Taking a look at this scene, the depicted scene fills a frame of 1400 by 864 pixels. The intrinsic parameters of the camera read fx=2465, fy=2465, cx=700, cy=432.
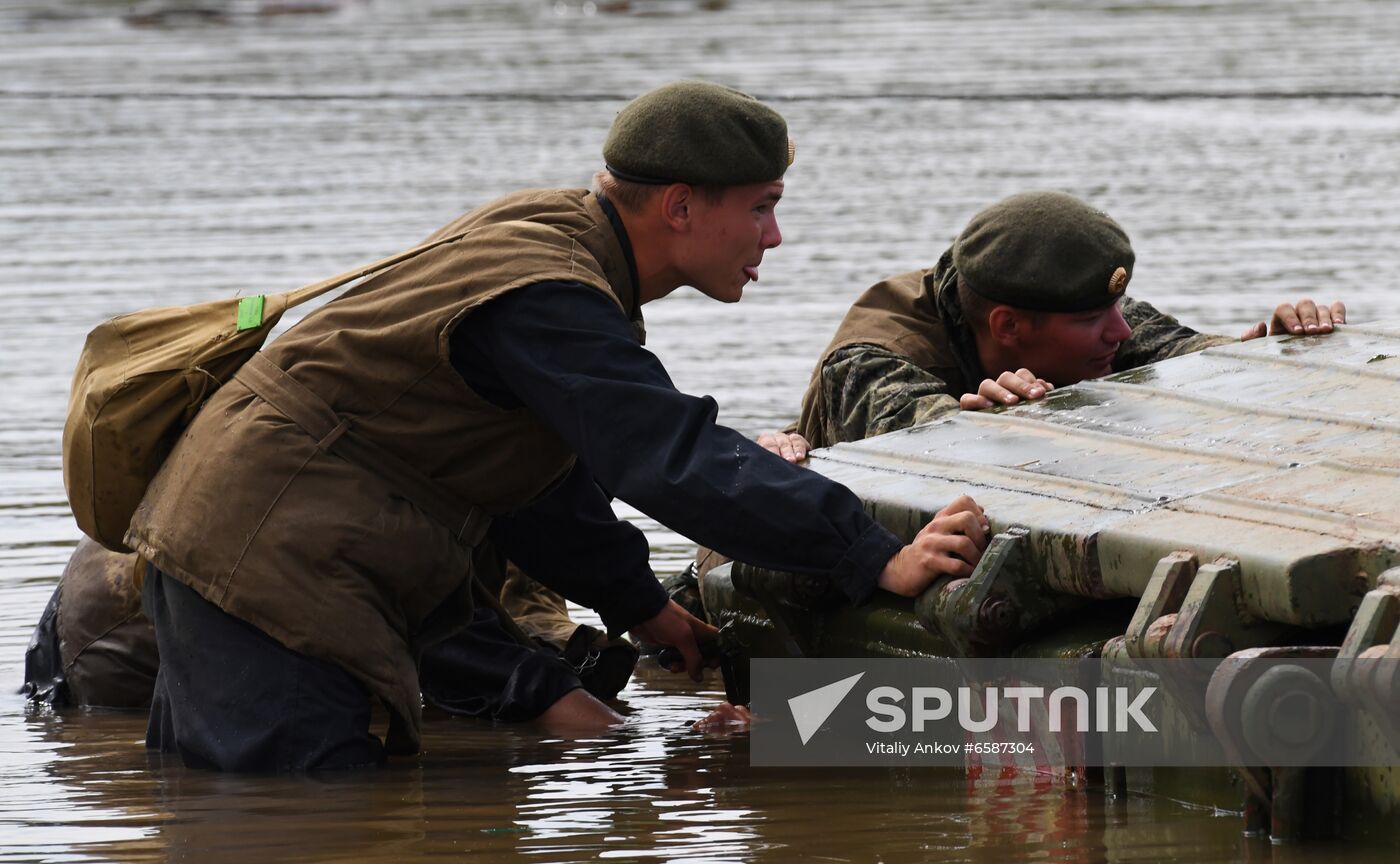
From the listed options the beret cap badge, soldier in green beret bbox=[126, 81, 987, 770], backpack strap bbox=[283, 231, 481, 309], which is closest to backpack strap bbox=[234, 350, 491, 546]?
soldier in green beret bbox=[126, 81, 987, 770]

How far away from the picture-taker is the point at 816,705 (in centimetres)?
518

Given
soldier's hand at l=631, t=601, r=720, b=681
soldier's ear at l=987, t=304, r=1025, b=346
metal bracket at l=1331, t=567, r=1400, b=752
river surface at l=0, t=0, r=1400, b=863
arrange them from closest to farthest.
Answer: metal bracket at l=1331, t=567, r=1400, b=752
river surface at l=0, t=0, r=1400, b=863
soldier's hand at l=631, t=601, r=720, b=681
soldier's ear at l=987, t=304, r=1025, b=346

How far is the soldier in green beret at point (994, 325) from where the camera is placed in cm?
588

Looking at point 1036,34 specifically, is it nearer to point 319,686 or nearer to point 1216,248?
point 1216,248

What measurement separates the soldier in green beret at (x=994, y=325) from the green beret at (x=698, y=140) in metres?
1.00

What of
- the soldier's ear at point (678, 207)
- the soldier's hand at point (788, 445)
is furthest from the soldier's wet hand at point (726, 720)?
the soldier's ear at point (678, 207)

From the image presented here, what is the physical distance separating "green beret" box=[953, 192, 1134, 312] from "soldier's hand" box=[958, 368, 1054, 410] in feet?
1.15

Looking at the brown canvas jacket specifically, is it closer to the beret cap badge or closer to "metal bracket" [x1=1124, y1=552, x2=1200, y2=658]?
"metal bracket" [x1=1124, y1=552, x2=1200, y2=658]

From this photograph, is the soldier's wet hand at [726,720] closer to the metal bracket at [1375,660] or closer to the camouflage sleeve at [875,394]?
the camouflage sleeve at [875,394]

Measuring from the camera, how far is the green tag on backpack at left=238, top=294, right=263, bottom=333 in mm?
4984

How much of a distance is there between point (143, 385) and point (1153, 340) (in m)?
2.67

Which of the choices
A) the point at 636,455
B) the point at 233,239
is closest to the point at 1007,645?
the point at 636,455

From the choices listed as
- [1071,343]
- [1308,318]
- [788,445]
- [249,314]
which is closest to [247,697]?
[249,314]

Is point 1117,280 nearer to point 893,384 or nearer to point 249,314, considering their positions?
point 893,384
